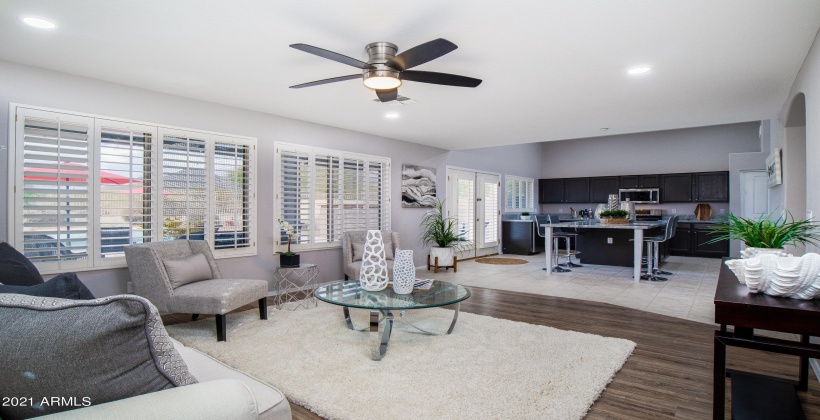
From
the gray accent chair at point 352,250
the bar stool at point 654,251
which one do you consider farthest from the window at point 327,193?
the bar stool at point 654,251

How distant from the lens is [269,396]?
1.28 meters

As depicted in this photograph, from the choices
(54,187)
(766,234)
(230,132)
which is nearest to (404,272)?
(766,234)

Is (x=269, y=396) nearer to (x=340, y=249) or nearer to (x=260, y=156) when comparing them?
(x=260, y=156)

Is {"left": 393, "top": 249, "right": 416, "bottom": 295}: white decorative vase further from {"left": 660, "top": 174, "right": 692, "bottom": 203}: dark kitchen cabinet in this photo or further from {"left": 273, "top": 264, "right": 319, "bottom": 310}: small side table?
{"left": 660, "top": 174, "right": 692, "bottom": 203}: dark kitchen cabinet

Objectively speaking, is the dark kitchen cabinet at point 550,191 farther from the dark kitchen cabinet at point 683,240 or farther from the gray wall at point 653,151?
the dark kitchen cabinet at point 683,240

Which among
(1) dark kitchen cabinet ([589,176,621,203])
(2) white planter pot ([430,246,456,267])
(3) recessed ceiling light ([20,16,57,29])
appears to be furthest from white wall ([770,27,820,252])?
(1) dark kitchen cabinet ([589,176,621,203])

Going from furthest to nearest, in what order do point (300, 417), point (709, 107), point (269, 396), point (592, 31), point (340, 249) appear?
point (340, 249), point (709, 107), point (592, 31), point (300, 417), point (269, 396)

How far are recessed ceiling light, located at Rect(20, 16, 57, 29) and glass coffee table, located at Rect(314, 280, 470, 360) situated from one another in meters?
2.52

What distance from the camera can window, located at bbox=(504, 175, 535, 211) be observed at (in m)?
10.2

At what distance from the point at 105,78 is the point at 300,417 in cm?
353

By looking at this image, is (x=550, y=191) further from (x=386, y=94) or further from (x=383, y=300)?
(x=383, y=300)

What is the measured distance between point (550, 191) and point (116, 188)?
32.6ft

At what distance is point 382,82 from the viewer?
118 inches

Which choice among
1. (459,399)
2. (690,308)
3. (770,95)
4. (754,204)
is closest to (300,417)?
(459,399)
